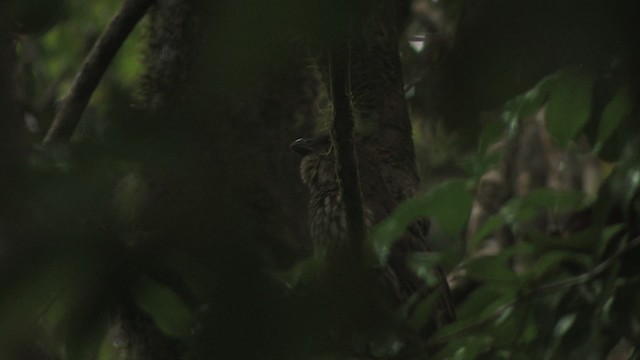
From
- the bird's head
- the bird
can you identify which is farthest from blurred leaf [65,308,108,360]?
the bird's head

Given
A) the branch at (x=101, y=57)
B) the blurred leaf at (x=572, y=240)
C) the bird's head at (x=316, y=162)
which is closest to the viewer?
the blurred leaf at (x=572, y=240)

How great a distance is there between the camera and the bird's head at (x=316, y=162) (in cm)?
423

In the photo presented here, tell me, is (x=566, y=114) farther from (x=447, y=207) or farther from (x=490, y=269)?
(x=490, y=269)

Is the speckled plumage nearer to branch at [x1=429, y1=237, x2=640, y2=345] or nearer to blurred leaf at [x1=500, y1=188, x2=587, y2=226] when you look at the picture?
branch at [x1=429, y1=237, x2=640, y2=345]

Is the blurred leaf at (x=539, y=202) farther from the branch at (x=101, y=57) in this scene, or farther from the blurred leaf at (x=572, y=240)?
the branch at (x=101, y=57)

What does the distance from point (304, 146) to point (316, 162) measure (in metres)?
0.10

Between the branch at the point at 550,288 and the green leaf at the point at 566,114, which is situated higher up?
the green leaf at the point at 566,114

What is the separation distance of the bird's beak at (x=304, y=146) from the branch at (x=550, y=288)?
1675 mm

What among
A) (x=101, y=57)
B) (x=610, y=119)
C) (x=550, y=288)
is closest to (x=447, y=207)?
(x=550, y=288)

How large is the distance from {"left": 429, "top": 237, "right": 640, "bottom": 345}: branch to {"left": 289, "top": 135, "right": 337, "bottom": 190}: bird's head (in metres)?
1.49

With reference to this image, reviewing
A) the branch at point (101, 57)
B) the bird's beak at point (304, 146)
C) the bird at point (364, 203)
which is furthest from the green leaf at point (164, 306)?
the bird's beak at point (304, 146)

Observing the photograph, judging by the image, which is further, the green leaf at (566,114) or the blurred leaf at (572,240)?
the blurred leaf at (572,240)

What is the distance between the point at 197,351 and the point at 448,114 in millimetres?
323

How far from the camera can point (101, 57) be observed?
11.9 ft
